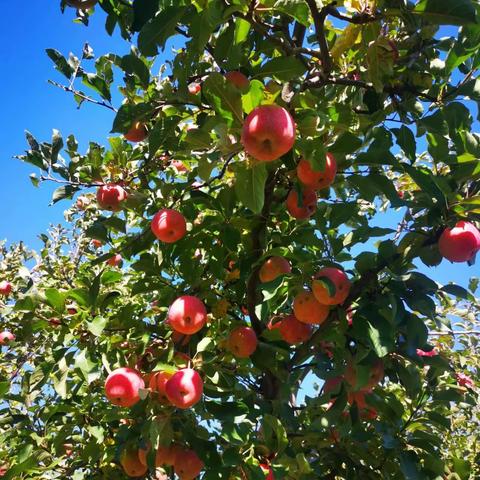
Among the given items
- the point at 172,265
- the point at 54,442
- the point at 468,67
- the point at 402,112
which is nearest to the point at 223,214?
the point at 172,265

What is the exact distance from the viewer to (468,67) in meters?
2.23

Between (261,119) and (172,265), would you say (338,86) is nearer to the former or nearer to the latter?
(261,119)

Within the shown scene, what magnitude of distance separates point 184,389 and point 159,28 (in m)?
1.33

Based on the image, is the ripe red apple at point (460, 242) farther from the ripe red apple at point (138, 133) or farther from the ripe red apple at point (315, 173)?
the ripe red apple at point (138, 133)

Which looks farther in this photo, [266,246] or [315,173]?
[266,246]

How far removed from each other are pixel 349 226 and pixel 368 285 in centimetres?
104

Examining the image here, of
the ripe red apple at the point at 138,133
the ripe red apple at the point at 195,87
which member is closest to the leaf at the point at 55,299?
the ripe red apple at the point at 138,133

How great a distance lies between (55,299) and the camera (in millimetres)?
2256

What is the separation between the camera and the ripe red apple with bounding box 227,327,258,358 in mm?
2344

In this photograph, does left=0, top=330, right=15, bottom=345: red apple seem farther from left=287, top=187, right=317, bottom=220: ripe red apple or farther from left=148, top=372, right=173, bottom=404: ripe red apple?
left=287, top=187, right=317, bottom=220: ripe red apple

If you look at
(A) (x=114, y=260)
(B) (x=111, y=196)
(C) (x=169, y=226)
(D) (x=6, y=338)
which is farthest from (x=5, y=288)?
(C) (x=169, y=226)

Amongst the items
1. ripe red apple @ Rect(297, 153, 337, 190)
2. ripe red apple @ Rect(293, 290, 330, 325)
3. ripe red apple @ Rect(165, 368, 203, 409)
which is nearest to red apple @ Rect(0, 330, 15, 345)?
ripe red apple @ Rect(165, 368, 203, 409)

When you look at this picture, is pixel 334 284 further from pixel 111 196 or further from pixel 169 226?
pixel 111 196

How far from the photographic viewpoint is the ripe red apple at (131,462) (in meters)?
2.47
